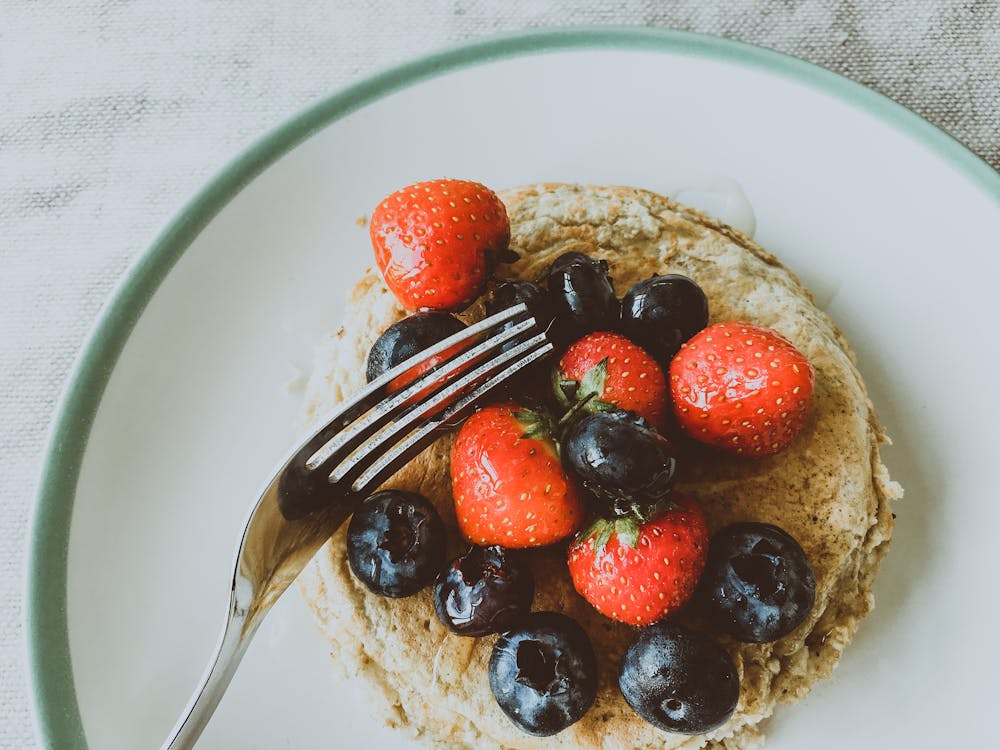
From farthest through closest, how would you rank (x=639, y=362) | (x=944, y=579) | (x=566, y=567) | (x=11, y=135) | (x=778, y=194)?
(x=11, y=135) → (x=778, y=194) → (x=944, y=579) → (x=566, y=567) → (x=639, y=362)

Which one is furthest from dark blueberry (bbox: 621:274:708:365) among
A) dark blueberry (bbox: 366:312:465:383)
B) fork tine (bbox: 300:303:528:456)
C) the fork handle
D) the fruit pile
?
the fork handle

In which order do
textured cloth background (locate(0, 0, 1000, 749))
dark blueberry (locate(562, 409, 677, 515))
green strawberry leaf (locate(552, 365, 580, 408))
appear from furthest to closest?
textured cloth background (locate(0, 0, 1000, 749))
green strawberry leaf (locate(552, 365, 580, 408))
dark blueberry (locate(562, 409, 677, 515))

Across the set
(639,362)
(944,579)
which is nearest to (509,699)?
(639,362)

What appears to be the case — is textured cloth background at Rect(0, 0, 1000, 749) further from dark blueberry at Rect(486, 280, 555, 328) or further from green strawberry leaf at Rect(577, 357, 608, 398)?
green strawberry leaf at Rect(577, 357, 608, 398)

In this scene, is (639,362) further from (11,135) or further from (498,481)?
(11,135)

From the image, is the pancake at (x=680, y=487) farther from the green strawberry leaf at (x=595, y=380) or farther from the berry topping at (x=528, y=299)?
the green strawberry leaf at (x=595, y=380)
